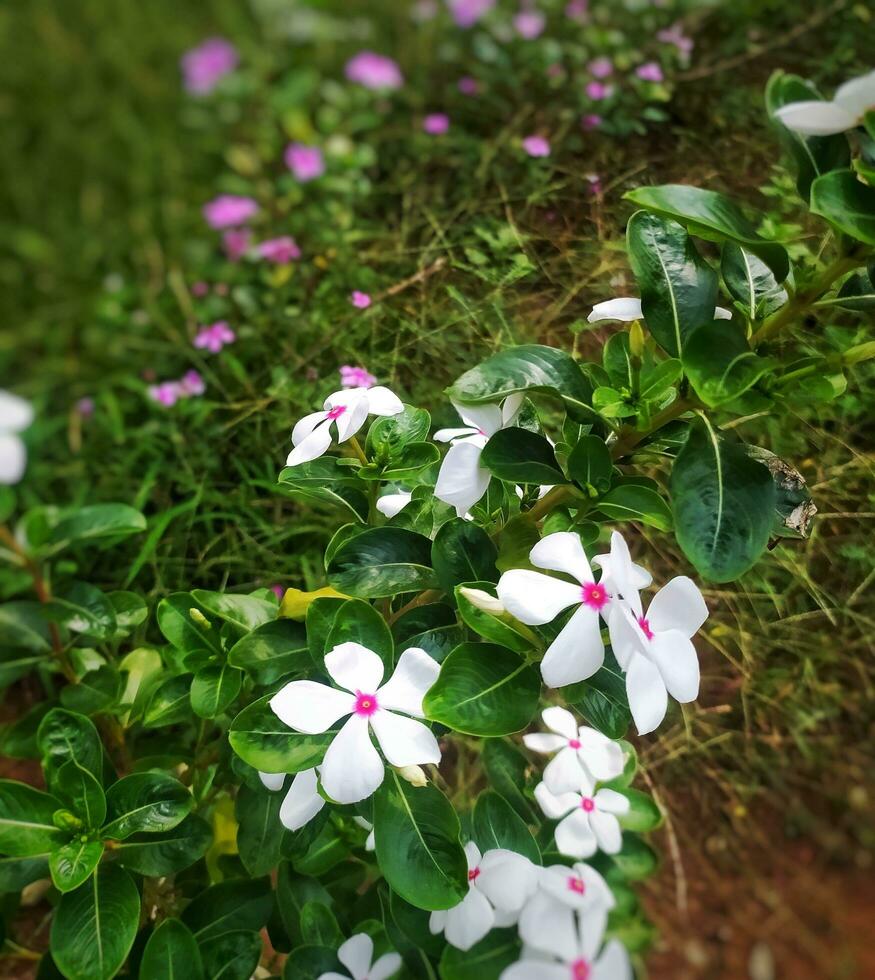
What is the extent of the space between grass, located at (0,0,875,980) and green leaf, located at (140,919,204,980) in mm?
500

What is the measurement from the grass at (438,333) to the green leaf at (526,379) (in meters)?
0.44

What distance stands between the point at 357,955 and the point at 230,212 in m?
1.46

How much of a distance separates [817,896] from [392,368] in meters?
1.19

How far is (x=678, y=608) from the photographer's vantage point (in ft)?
1.74

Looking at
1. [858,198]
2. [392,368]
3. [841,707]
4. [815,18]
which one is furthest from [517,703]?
[815,18]

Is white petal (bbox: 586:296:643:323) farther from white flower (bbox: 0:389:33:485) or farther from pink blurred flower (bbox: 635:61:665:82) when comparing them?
pink blurred flower (bbox: 635:61:665:82)

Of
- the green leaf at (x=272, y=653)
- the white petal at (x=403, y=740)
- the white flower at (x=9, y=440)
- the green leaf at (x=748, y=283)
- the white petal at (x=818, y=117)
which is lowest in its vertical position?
the green leaf at (x=272, y=653)

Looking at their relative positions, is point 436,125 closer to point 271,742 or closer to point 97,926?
point 271,742

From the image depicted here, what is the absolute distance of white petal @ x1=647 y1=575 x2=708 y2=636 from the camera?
0.53 m

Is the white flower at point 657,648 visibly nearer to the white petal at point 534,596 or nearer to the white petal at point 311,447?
the white petal at point 534,596

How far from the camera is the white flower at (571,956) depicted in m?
0.54

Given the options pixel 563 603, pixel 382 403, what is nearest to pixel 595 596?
pixel 563 603

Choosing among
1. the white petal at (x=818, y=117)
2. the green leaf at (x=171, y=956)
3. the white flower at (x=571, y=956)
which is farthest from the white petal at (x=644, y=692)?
the green leaf at (x=171, y=956)

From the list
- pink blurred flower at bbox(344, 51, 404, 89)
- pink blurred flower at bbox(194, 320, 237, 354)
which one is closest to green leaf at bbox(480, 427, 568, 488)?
pink blurred flower at bbox(194, 320, 237, 354)
